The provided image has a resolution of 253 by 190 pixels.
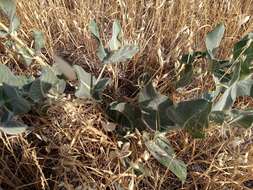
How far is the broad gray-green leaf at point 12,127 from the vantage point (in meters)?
0.97

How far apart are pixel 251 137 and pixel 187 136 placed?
160 mm

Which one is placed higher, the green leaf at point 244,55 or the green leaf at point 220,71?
the green leaf at point 244,55

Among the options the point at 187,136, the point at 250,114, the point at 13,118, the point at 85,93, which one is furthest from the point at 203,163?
the point at 13,118

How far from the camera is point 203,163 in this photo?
112 cm

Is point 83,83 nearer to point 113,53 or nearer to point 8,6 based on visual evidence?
point 113,53

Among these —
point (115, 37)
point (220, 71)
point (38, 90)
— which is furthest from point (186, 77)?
point (38, 90)

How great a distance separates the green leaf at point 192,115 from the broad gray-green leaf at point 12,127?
30cm

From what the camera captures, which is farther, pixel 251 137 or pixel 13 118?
pixel 251 137

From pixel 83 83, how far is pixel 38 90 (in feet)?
0.31

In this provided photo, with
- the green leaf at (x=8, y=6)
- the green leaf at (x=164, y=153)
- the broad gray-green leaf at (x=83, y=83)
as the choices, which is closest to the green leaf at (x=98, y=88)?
the broad gray-green leaf at (x=83, y=83)

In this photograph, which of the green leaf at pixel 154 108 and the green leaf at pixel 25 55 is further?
the green leaf at pixel 25 55

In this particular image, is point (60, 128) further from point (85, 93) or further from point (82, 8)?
point (82, 8)

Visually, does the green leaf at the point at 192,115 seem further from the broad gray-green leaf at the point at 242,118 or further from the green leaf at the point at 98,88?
the green leaf at the point at 98,88

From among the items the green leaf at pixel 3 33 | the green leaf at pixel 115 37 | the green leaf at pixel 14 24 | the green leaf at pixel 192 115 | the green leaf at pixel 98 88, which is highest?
the green leaf at pixel 14 24
